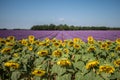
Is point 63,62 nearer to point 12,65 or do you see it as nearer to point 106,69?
point 106,69

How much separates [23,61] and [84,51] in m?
1.76

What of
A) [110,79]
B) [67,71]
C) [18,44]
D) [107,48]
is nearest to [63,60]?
[67,71]

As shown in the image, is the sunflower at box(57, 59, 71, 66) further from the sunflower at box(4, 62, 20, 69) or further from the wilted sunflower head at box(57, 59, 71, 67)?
the sunflower at box(4, 62, 20, 69)

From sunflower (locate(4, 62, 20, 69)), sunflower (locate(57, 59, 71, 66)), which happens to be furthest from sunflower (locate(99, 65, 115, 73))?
sunflower (locate(4, 62, 20, 69))

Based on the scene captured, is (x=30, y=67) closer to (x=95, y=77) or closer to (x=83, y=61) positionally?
(x=83, y=61)

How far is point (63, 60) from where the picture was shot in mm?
3816

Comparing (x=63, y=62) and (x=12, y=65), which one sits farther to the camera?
(x=12, y=65)

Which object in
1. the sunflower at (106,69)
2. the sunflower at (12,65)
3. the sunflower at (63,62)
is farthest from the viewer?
the sunflower at (12,65)

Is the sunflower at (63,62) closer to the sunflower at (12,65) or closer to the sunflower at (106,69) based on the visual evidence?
the sunflower at (106,69)

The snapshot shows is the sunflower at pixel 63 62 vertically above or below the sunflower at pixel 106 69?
above

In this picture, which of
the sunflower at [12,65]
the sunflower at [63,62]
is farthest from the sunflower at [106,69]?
the sunflower at [12,65]

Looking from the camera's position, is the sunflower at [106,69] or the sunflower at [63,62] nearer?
the sunflower at [106,69]

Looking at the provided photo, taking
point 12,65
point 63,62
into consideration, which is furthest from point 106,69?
point 12,65

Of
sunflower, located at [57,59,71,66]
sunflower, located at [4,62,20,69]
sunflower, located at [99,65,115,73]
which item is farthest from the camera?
sunflower, located at [4,62,20,69]
